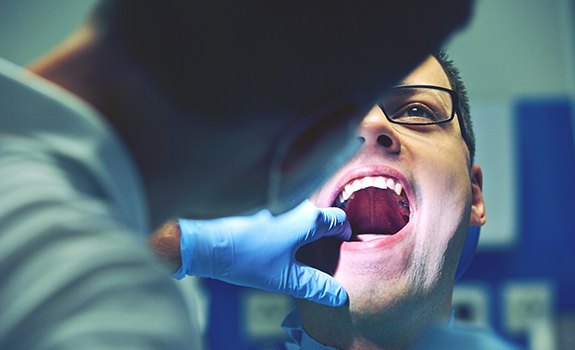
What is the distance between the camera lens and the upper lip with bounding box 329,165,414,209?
0.96 metres

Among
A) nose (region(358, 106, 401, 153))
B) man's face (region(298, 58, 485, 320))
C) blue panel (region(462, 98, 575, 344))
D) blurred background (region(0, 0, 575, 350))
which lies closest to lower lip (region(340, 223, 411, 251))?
man's face (region(298, 58, 485, 320))

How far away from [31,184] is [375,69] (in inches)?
10.6

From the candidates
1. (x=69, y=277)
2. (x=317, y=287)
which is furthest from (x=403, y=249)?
(x=69, y=277)

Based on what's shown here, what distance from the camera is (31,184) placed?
15.7 inches

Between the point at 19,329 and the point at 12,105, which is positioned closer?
the point at 19,329

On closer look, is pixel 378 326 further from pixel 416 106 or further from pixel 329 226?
pixel 416 106

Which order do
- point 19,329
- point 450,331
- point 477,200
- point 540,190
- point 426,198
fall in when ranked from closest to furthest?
point 19,329 → point 450,331 → point 426,198 → point 477,200 → point 540,190

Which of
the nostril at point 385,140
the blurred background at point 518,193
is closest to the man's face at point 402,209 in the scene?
the nostril at point 385,140

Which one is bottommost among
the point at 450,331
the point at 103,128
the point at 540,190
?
the point at 450,331

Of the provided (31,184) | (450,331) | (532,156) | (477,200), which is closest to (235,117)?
(31,184)

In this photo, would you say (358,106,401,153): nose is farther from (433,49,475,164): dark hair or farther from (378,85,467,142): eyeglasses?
(433,49,475,164): dark hair

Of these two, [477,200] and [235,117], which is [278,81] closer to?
[235,117]

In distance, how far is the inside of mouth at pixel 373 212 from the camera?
101 cm

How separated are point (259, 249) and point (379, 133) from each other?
0.25m
